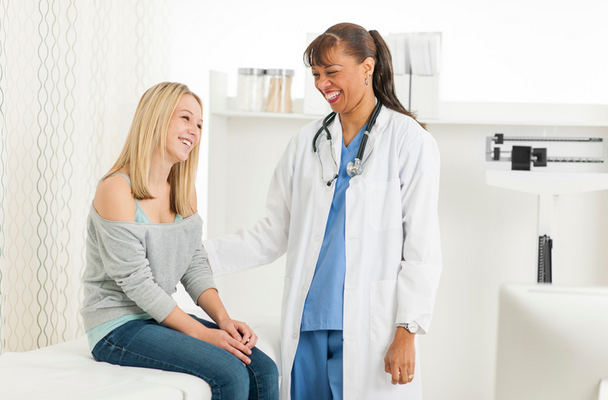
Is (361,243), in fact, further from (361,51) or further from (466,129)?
(466,129)

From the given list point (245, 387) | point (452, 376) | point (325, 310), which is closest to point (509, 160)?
point (452, 376)

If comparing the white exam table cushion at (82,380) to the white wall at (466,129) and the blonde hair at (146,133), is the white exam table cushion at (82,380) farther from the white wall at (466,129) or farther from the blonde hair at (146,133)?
the white wall at (466,129)

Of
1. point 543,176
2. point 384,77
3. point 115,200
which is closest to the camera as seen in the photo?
point 115,200

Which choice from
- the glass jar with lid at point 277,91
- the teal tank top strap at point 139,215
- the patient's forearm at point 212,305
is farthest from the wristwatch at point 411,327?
the glass jar with lid at point 277,91

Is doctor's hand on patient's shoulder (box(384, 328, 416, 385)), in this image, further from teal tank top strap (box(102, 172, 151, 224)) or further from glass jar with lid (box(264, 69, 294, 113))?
glass jar with lid (box(264, 69, 294, 113))

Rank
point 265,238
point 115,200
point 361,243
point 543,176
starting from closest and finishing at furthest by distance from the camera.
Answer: point 115,200 → point 361,243 → point 265,238 → point 543,176

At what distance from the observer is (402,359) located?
57.9 inches

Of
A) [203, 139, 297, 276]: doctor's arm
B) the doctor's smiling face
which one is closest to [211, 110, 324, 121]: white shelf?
[203, 139, 297, 276]: doctor's arm

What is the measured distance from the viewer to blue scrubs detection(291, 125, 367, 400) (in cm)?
155

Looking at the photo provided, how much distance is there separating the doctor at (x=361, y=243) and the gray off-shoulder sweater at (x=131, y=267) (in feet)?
1.02

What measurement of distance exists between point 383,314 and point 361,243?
18cm

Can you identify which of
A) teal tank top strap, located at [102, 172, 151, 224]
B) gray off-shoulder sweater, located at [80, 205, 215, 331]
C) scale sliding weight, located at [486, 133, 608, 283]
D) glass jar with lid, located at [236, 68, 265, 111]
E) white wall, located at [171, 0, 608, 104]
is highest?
white wall, located at [171, 0, 608, 104]

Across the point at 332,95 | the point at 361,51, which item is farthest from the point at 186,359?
the point at 361,51

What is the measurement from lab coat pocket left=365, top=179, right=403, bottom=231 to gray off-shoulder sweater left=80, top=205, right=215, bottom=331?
0.46 metres
